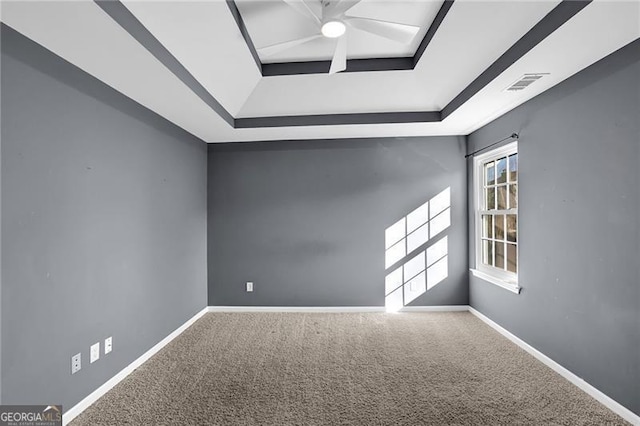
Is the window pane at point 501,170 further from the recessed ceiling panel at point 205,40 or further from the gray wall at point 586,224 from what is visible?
the recessed ceiling panel at point 205,40

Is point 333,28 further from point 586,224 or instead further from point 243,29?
point 586,224

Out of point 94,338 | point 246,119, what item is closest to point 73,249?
point 94,338

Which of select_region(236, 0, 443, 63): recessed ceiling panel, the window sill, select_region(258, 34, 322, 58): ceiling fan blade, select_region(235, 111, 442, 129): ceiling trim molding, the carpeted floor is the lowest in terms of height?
the carpeted floor

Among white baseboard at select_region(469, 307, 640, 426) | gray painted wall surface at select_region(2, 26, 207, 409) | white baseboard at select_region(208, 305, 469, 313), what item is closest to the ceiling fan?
gray painted wall surface at select_region(2, 26, 207, 409)

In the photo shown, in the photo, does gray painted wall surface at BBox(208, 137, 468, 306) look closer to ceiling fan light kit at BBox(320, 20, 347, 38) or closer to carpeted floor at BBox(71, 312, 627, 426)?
carpeted floor at BBox(71, 312, 627, 426)

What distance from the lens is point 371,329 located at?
3.60 m

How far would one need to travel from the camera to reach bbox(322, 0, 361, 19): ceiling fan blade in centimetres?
179

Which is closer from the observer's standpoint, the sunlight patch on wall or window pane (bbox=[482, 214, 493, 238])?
window pane (bbox=[482, 214, 493, 238])

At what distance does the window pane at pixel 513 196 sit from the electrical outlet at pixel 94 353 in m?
3.88

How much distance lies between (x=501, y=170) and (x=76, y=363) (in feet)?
13.9

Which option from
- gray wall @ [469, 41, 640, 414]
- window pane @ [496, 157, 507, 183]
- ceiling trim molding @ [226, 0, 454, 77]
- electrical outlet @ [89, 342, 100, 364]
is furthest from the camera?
window pane @ [496, 157, 507, 183]

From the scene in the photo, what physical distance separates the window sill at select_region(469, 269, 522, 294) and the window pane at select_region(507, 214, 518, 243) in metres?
0.46

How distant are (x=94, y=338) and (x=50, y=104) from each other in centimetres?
159

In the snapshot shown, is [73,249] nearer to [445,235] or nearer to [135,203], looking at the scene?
[135,203]
